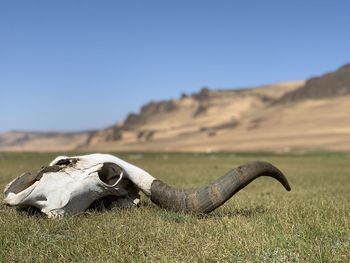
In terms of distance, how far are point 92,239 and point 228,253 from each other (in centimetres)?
204

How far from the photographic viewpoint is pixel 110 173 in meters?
10.3

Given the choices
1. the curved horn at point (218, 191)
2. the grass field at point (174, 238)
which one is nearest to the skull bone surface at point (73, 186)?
the grass field at point (174, 238)

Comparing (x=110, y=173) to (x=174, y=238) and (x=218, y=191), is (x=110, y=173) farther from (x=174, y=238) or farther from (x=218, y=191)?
(x=174, y=238)

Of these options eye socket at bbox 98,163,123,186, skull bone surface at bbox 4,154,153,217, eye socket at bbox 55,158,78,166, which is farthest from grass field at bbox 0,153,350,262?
eye socket at bbox 55,158,78,166

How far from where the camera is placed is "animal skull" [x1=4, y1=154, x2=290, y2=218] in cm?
910

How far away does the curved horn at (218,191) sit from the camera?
30.5 ft

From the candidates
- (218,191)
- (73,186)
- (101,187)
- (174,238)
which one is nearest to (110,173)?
(101,187)

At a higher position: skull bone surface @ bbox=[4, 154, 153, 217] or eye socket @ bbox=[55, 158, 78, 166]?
eye socket @ bbox=[55, 158, 78, 166]

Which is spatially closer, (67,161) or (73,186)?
(73,186)

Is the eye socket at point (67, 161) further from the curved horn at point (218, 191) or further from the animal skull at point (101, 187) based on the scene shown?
the curved horn at point (218, 191)

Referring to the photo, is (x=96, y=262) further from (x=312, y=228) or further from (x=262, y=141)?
(x=262, y=141)

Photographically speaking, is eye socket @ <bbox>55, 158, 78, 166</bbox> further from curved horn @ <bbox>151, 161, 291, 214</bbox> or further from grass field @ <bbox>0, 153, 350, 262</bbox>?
curved horn @ <bbox>151, 161, 291, 214</bbox>

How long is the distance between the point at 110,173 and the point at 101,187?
693 millimetres

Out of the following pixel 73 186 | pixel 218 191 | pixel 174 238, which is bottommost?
pixel 174 238
